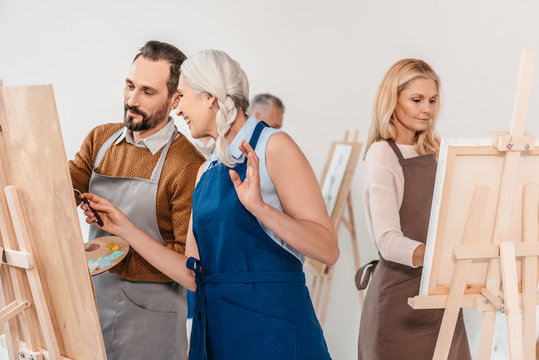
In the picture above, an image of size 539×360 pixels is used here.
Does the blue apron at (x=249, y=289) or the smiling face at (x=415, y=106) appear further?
the smiling face at (x=415, y=106)

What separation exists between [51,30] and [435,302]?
3377 millimetres

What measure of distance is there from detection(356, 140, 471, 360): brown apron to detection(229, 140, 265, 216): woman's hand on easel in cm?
79

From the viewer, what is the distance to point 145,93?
1.86 m

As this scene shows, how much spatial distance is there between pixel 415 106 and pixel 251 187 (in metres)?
0.95

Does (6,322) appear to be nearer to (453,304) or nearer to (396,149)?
(453,304)

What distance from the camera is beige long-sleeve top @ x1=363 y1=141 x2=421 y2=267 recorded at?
6.03ft

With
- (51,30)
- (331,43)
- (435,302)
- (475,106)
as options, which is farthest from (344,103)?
(435,302)

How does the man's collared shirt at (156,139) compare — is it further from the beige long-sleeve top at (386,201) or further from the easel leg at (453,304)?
the easel leg at (453,304)

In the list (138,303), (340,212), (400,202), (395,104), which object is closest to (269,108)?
(340,212)

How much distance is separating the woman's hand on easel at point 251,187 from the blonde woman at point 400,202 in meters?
0.65

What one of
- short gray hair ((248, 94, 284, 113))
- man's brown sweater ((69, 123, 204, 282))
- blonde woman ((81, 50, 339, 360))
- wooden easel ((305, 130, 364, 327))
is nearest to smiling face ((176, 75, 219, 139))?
blonde woman ((81, 50, 339, 360))

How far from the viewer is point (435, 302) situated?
158cm

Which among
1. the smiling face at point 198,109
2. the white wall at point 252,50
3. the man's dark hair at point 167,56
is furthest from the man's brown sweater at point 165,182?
the white wall at point 252,50

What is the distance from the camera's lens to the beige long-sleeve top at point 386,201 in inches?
72.4
